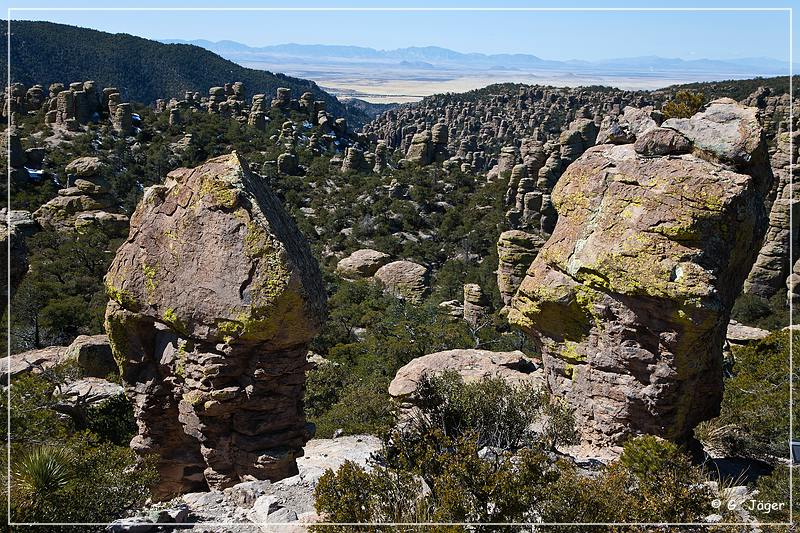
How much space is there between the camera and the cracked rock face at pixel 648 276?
9305 mm

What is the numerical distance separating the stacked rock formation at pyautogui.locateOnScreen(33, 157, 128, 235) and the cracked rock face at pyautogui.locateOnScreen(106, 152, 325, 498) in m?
29.1

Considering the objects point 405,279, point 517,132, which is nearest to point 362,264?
point 405,279

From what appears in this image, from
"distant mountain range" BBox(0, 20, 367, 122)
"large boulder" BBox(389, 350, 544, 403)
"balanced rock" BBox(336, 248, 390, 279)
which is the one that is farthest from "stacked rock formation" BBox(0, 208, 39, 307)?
"distant mountain range" BBox(0, 20, 367, 122)

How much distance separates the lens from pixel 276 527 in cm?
793

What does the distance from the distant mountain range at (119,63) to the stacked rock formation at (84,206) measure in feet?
191

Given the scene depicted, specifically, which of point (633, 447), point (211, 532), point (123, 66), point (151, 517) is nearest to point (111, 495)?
point (151, 517)

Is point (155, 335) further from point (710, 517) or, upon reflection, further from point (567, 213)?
point (710, 517)

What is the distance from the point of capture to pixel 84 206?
3766 cm

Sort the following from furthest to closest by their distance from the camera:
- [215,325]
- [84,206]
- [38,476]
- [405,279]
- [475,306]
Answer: [84,206] → [405,279] → [475,306] → [215,325] → [38,476]

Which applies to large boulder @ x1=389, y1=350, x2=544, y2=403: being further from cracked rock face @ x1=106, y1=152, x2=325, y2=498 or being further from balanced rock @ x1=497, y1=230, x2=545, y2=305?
balanced rock @ x1=497, y1=230, x2=545, y2=305

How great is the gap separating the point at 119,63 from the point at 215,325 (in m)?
110

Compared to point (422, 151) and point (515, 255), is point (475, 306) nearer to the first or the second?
point (515, 255)

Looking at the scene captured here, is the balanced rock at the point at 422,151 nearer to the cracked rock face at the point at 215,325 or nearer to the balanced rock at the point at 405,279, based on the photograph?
the balanced rock at the point at 405,279

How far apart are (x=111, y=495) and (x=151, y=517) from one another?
566 millimetres
